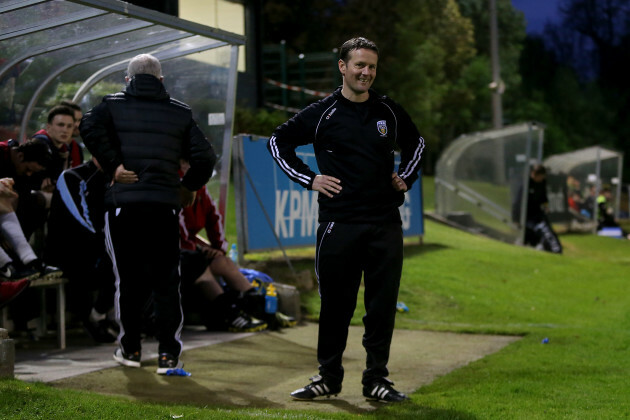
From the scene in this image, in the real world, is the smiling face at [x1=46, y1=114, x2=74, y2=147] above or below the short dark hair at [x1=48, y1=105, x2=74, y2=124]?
below

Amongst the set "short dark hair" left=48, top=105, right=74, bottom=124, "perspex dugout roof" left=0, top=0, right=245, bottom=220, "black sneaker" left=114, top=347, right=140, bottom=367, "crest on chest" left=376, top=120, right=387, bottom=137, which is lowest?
"black sneaker" left=114, top=347, right=140, bottom=367

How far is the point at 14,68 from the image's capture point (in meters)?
8.16

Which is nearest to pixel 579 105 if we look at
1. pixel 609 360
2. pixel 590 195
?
pixel 590 195

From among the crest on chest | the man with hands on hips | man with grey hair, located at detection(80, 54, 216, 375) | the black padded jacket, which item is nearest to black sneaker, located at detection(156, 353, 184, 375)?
man with grey hair, located at detection(80, 54, 216, 375)

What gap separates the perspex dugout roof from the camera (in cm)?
750

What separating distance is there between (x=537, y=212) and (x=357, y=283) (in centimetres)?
1642

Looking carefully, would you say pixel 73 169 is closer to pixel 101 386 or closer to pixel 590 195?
pixel 101 386

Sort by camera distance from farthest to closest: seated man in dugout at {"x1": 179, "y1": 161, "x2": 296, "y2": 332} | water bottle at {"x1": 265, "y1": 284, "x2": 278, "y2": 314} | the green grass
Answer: water bottle at {"x1": 265, "y1": 284, "x2": 278, "y2": 314} < seated man in dugout at {"x1": 179, "y1": 161, "x2": 296, "y2": 332} < the green grass

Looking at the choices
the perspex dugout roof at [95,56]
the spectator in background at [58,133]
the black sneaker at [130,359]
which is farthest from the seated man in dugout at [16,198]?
the black sneaker at [130,359]

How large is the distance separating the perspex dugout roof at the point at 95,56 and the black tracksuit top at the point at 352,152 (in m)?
2.37

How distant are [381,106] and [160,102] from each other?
1.65 m

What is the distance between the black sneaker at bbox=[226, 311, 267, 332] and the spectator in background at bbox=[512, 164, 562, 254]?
42.6ft

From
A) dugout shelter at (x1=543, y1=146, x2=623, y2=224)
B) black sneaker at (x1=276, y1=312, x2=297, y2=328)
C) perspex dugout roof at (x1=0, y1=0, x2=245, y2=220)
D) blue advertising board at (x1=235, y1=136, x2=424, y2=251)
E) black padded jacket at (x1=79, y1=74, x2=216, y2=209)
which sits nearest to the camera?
black padded jacket at (x1=79, y1=74, x2=216, y2=209)

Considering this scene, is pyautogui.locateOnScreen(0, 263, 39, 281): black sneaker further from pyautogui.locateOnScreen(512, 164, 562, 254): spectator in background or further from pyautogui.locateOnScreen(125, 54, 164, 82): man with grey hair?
pyautogui.locateOnScreen(512, 164, 562, 254): spectator in background
